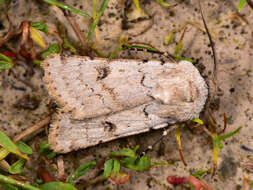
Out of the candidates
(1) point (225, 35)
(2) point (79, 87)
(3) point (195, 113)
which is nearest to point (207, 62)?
(1) point (225, 35)

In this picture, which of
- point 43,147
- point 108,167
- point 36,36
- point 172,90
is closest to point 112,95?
point 172,90

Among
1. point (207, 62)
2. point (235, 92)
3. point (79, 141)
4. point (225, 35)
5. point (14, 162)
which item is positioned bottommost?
point (14, 162)

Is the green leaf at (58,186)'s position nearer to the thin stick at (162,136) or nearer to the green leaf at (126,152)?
the green leaf at (126,152)

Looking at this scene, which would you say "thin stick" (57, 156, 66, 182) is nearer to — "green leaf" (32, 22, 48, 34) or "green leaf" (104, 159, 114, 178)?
"green leaf" (104, 159, 114, 178)

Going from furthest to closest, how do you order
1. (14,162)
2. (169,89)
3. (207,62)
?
(207,62), (14,162), (169,89)

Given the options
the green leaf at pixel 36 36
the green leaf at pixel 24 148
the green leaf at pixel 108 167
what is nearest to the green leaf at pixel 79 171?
the green leaf at pixel 108 167

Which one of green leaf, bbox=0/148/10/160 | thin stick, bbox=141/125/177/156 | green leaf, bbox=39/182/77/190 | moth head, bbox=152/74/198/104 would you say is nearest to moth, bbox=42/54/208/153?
moth head, bbox=152/74/198/104

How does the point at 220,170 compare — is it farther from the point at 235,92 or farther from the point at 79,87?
the point at 79,87

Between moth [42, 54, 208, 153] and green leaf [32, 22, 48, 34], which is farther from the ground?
green leaf [32, 22, 48, 34]
